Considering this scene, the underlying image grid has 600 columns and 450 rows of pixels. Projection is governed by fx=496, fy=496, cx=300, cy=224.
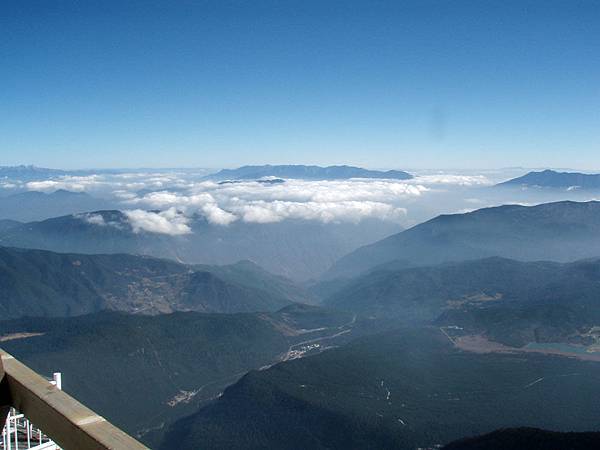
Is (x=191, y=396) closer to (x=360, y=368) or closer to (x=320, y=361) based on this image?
(x=320, y=361)

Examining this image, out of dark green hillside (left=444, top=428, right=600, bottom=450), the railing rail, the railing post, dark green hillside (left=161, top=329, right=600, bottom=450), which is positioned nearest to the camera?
the railing rail

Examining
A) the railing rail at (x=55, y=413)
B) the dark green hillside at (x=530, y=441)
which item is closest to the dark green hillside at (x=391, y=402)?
the dark green hillside at (x=530, y=441)

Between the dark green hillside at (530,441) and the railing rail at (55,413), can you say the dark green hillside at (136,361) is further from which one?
the railing rail at (55,413)

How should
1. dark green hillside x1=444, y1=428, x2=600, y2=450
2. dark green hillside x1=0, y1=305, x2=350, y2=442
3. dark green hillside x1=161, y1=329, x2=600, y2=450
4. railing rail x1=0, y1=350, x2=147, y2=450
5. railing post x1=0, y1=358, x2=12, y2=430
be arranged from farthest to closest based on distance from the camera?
dark green hillside x1=0, y1=305, x2=350, y2=442 → dark green hillside x1=161, y1=329, x2=600, y2=450 → dark green hillside x1=444, y1=428, x2=600, y2=450 → railing post x1=0, y1=358, x2=12, y2=430 → railing rail x1=0, y1=350, x2=147, y2=450

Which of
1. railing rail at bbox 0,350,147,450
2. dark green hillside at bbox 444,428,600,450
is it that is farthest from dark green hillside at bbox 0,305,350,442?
railing rail at bbox 0,350,147,450

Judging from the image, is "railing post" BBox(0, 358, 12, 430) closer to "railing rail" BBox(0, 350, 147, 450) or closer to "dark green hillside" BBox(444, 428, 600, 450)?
"railing rail" BBox(0, 350, 147, 450)

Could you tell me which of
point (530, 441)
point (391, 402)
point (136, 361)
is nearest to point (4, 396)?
point (530, 441)
